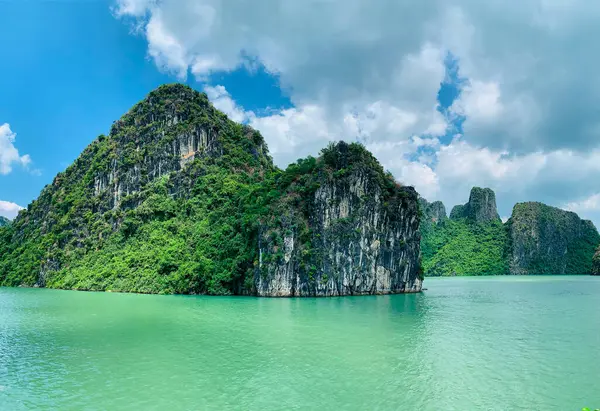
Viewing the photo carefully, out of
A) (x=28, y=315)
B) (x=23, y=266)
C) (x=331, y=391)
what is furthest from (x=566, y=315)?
(x=23, y=266)

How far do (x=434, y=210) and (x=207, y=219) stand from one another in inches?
3532

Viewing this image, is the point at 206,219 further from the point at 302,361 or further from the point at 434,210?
the point at 434,210

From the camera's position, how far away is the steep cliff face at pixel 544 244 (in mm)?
99250

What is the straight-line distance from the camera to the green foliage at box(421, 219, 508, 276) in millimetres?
100562

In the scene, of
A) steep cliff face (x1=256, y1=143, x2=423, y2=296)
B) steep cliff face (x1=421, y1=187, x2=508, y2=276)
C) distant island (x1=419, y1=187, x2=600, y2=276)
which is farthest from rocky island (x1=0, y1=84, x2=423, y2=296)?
distant island (x1=419, y1=187, x2=600, y2=276)

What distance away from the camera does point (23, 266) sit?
206 ft

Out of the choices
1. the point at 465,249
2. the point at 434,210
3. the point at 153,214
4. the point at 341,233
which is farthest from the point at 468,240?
the point at 153,214

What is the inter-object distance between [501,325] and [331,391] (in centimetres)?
1444

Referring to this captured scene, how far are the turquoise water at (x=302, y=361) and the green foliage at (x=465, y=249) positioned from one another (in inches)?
3114

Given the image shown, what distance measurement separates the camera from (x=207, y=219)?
50.9 m

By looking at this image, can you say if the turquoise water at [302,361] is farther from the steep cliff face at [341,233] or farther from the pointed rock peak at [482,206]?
the pointed rock peak at [482,206]

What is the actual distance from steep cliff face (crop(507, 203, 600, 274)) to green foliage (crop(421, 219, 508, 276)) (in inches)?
159

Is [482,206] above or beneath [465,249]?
above

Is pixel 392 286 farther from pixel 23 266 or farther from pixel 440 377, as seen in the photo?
pixel 23 266
